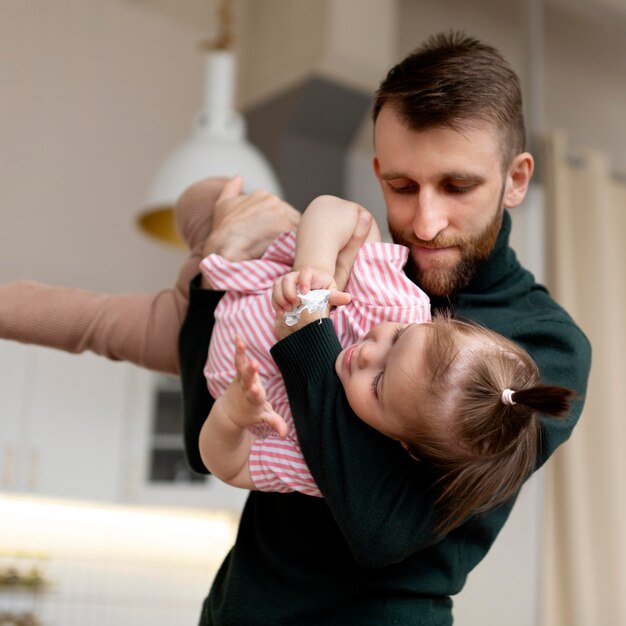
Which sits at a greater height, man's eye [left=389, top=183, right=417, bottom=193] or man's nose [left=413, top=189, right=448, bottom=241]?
man's eye [left=389, top=183, right=417, bottom=193]

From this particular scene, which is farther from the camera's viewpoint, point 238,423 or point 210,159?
point 210,159

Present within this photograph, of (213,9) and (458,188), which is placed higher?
(213,9)

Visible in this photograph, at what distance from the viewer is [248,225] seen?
3.85ft

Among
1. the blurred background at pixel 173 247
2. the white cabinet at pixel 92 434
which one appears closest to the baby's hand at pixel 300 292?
the blurred background at pixel 173 247

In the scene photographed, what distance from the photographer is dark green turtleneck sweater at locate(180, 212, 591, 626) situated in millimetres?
932

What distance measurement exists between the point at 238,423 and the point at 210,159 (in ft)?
5.47

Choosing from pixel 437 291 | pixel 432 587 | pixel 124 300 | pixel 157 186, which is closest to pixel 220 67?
pixel 157 186

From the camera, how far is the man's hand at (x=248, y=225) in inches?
45.6

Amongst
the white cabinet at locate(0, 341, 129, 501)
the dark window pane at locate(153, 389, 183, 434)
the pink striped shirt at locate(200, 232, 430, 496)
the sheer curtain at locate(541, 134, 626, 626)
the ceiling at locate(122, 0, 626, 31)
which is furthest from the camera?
the ceiling at locate(122, 0, 626, 31)

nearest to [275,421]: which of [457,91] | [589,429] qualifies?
[457,91]

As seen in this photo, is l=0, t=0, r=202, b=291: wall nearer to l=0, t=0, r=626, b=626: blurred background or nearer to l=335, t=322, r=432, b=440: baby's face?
l=0, t=0, r=626, b=626: blurred background

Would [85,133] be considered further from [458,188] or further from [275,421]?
[275,421]

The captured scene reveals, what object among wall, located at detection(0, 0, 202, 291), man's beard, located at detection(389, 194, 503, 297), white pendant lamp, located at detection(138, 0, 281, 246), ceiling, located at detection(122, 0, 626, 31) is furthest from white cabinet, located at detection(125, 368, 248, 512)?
man's beard, located at detection(389, 194, 503, 297)

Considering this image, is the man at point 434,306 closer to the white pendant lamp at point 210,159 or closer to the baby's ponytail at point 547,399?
the baby's ponytail at point 547,399
